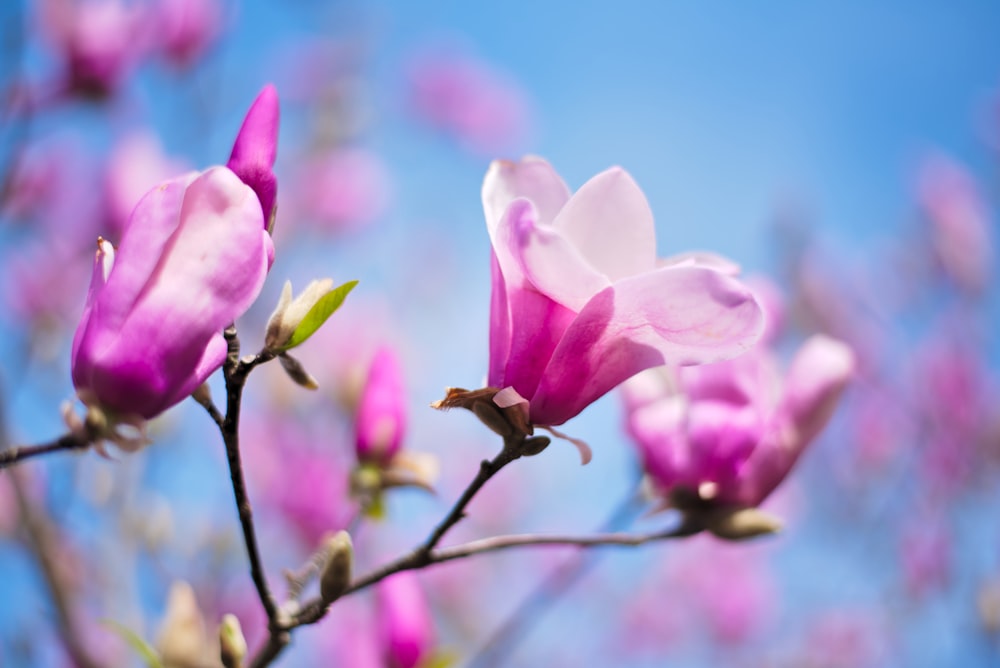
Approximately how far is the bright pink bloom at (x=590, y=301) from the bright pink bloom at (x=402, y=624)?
1.89 feet

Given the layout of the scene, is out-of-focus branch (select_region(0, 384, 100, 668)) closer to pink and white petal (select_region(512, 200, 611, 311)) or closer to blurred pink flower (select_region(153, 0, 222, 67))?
pink and white petal (select_region(512, 200, 611, 311))

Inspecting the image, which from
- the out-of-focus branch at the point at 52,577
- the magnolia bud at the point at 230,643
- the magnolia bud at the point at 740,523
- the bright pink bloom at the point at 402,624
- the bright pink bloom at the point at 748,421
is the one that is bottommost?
the out-of-focus branch at the point at 52,577

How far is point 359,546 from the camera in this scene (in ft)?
6.77

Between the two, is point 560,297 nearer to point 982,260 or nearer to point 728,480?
point 728,480

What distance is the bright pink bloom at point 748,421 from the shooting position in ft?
3.49

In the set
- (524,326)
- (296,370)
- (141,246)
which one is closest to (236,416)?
(296,370)

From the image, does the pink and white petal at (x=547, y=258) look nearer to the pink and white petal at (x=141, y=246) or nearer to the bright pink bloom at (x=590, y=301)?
the bright pink bloom at (x=590, y=301)

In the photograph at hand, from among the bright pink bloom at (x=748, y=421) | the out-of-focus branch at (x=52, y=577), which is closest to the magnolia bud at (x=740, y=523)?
the bright pink bloom at (x=748, y=421)

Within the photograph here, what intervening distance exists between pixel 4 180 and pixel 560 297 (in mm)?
1654

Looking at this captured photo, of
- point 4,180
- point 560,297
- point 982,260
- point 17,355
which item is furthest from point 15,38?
point 982,260

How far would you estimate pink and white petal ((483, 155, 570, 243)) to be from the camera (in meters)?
0.89

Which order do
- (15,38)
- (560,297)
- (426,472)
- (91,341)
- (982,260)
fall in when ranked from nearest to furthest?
(91,341)
(560,297)
(426,472)
(15,38)
(982,260)

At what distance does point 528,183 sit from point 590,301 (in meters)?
0.20

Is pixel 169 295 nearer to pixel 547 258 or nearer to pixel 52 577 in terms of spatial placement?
pixel 547 258
